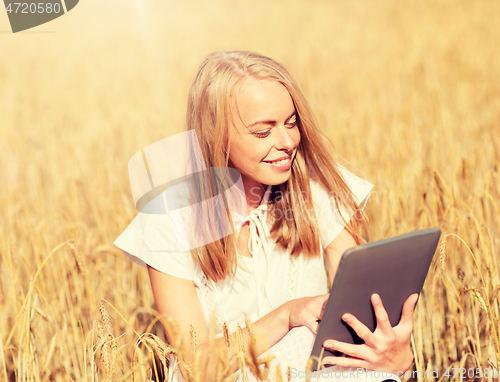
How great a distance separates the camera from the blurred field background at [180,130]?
143 centimetres

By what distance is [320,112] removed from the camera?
361 centimetres

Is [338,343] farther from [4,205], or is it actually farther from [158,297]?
[4,205]

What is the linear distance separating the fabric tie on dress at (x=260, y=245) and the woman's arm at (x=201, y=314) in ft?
0.62

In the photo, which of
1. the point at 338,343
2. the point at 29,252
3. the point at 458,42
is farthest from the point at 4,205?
the point at 458,42

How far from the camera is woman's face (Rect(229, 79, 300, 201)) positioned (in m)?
1.10

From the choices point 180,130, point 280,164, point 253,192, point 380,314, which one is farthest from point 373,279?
point 180,130

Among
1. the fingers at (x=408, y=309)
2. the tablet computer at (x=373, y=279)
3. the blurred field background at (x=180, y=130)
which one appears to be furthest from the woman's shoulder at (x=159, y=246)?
the fingers at (x=408, y=309)

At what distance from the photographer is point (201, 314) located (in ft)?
3.76

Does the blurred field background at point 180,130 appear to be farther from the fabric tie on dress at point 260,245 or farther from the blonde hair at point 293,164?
the fabric tie on dress at point 260,245

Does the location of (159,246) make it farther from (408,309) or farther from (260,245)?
(408,309)

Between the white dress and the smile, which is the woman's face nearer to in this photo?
the smile

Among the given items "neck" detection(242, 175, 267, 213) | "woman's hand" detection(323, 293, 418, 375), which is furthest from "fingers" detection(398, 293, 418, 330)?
"neck" detection(242, 175, 267, 213)

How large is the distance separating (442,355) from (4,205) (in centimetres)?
247

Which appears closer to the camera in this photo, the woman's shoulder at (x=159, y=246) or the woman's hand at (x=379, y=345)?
the woman's hand at (x=379, y=345)
